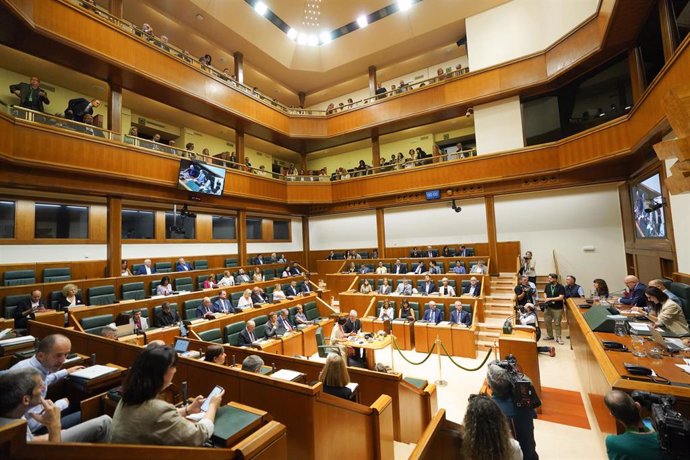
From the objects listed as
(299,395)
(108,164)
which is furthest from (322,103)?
(299,395)

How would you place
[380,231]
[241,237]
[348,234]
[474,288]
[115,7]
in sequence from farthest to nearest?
[348,234]
[380,231]
[241,237]
[115,7]
[474,288]

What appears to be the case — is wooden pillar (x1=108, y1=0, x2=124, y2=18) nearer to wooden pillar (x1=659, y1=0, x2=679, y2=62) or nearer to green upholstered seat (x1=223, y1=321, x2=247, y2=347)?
green upholstered seat (x1=223, y1=321, x2=247, y2=347)

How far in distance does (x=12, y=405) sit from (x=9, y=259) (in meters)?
7.77

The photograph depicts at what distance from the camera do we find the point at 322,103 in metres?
15.0

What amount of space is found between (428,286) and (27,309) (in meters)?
7.84

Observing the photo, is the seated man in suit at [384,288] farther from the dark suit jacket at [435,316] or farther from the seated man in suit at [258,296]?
the seated man in suit at [258,296]

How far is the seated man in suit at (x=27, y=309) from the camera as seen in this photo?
15.0ft

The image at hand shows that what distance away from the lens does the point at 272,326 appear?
19.5 feet

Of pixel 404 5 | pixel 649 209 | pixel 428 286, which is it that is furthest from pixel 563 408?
pixel 404 5

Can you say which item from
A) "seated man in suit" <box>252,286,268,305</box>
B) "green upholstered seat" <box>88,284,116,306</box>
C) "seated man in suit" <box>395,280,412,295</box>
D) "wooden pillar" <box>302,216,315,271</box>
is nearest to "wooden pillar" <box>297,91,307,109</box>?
"wooden pillar" <box>302,216,315,271</box>

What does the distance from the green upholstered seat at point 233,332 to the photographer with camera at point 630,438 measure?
5.07 m

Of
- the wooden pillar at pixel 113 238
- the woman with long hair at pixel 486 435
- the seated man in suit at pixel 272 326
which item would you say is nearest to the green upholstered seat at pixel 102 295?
the wooden pillar at pixel 113 238

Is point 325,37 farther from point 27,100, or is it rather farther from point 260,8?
point 27,100

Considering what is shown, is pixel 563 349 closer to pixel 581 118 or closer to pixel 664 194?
pixel 664 194
